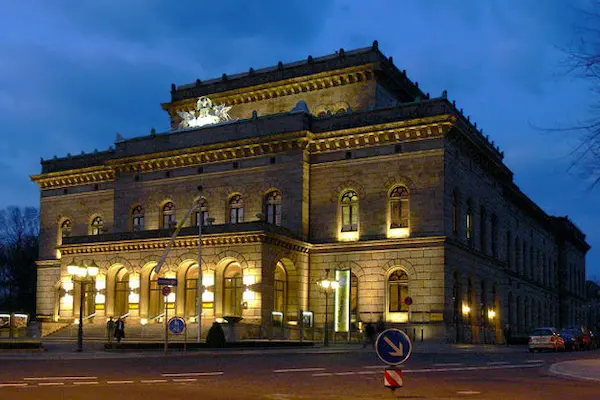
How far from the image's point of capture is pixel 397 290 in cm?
5466

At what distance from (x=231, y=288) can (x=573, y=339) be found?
23737 millimetres

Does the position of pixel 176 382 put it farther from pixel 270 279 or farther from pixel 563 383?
pixel 270 279

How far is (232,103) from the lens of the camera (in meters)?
70.3

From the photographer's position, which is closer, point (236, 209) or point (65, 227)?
point (236, 209)

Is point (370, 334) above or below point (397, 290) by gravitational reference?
below

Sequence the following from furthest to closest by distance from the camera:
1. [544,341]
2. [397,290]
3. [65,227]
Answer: [65,227] → [397,290] → [544,341]

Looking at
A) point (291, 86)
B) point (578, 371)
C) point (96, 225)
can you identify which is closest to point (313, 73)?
point (291, 86)

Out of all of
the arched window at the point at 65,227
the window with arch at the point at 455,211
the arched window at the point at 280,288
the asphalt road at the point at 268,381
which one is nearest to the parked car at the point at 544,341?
the window with arch at the point at 455,211

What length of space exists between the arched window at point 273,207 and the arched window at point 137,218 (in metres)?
11.9

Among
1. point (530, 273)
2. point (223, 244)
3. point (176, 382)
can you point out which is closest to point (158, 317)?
point (223, 244)

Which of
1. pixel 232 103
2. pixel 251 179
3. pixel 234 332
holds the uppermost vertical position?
pixel 232 103

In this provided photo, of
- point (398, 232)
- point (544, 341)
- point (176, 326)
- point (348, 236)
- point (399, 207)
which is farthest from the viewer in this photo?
point (348, 236)

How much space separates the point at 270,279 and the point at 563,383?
32866 mm

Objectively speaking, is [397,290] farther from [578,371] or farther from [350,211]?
[578,371]
